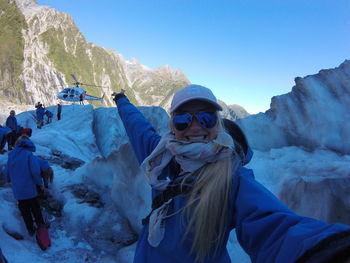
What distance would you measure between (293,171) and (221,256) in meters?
3.80

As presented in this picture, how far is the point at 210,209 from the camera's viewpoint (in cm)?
115

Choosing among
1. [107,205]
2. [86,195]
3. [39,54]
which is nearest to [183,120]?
[107,205]

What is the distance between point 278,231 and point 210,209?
0.99 feet

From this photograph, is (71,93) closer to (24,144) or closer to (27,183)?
(24,144)

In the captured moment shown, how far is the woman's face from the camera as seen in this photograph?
141 centimetres

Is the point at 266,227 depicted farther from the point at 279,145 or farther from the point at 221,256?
the point at 279,145

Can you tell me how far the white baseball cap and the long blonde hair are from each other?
1.17 feet

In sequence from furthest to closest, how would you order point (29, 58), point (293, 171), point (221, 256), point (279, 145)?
point (29, 58) < point (279, 145) < point (293, 171) < point (221, 256)

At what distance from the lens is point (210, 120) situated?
1401 millimetres

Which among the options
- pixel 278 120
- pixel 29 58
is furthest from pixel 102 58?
pixel 278 120

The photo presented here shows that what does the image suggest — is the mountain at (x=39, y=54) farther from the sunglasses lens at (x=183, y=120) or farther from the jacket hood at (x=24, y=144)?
the sunglasses lens at (x=183, y=120)

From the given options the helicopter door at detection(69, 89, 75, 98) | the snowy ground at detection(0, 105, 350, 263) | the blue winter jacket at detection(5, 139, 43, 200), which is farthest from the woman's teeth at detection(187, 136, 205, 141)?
the helicopter door at detection(69, 89, 75, 98)

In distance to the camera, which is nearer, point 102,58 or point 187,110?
point 187,110

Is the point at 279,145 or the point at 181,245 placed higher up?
the point at 181,245
